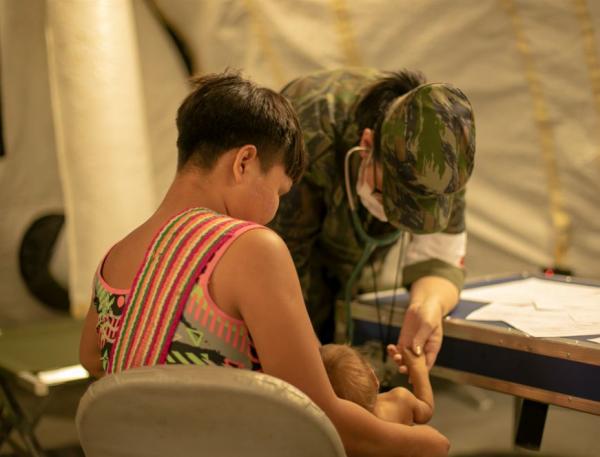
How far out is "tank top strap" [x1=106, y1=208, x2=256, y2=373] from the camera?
2.90 ft

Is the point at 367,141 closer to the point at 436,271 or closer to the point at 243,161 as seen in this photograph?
the point at 436,271

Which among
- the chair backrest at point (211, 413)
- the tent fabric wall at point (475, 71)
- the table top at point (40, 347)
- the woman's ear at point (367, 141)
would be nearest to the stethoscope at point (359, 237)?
the woman's ear at point (367, 141)

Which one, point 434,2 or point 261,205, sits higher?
point 434,2

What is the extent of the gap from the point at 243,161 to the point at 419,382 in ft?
1.63

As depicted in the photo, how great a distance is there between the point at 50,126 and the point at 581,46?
1.67 metres

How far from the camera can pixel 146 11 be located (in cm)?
237

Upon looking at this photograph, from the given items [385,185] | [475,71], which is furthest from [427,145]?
[475,71]

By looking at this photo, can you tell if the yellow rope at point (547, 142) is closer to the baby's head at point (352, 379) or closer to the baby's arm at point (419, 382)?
the baby's arm at point (419, 382)

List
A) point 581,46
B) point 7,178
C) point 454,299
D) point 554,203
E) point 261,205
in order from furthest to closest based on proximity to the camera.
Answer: point 7,178 < point 554,203 < point 581,46 < point 454,299 < point 261,205

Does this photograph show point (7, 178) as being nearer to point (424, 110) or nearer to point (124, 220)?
point (124, 220)

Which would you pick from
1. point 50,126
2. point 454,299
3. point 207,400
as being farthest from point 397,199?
point 50,126

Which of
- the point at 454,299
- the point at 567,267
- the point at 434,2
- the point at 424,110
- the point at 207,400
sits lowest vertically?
the point at 567,267

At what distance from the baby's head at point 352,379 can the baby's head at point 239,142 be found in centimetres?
24

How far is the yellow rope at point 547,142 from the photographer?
224 centimetres
